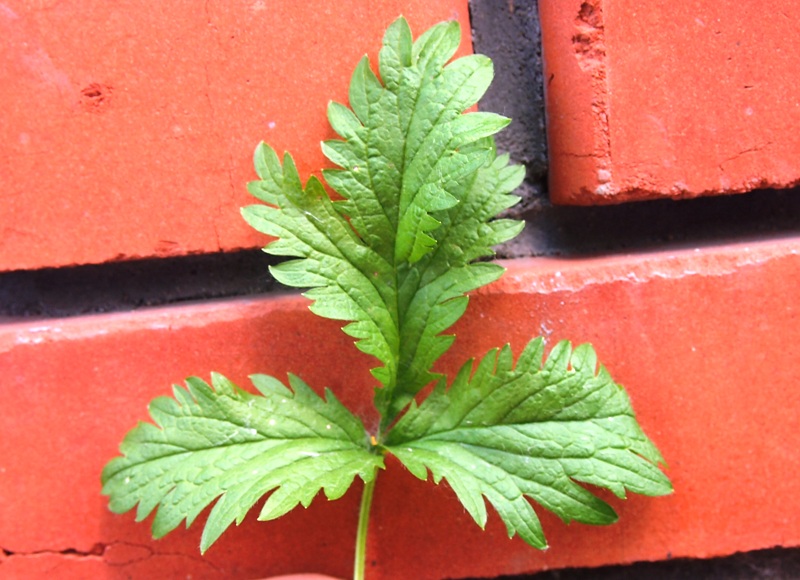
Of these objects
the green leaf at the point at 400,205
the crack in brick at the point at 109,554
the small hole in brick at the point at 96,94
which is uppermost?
the small hole in brick at the point at 96,94

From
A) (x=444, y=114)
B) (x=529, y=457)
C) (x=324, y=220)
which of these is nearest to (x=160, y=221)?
(x=324, y=220)

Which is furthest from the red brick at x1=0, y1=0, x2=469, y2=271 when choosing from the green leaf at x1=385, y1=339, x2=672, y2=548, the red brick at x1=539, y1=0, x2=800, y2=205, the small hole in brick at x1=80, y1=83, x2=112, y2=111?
the green leaf at x1=385, y1=339, x2=672, y2=548

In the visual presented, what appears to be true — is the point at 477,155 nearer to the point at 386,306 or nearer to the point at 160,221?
the point at 386,306

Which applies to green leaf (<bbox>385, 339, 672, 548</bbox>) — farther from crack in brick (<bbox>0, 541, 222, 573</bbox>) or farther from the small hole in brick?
the small hole in brick

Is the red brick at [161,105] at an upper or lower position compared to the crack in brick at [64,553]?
upper

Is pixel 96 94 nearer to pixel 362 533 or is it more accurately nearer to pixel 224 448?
pixel 224 448

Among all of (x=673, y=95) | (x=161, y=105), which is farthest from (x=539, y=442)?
(x=161, y=105)

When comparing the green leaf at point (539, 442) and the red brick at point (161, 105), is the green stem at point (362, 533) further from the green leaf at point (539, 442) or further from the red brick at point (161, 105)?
the red brick at point (161, 105)

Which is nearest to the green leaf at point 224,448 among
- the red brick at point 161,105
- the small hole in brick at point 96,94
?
the red brick at point 161,105
